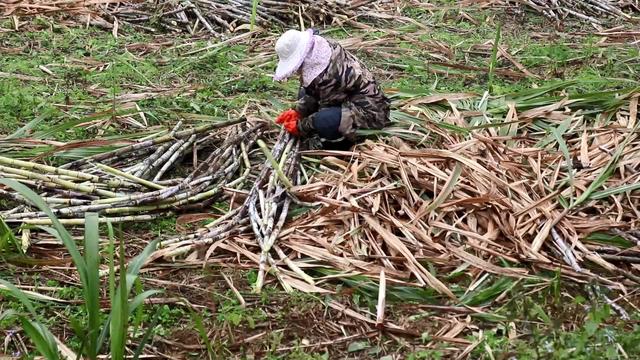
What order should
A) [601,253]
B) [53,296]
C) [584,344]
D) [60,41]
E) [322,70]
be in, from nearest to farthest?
1. [584,344]
2. [53,296]
3. [601,253]
4. [322,70]
5. [60,41]

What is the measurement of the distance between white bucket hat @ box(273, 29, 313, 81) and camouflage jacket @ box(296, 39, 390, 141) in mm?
134

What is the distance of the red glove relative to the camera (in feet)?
12.1

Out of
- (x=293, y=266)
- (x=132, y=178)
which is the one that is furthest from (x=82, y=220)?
(x=293, y=266)

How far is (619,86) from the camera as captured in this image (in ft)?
14.7

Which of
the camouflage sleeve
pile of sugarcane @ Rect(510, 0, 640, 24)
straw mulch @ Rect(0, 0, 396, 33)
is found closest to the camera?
the camouflage sleeve

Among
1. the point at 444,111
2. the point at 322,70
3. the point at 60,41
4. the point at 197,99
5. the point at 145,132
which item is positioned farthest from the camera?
the point at 60,41

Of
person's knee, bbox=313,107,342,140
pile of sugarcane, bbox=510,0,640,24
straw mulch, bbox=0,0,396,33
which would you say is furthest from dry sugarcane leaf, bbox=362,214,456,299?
pile of sugarcane, bbox=510,0,640,24

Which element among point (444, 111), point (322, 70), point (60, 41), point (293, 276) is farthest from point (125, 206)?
point (60, 41)

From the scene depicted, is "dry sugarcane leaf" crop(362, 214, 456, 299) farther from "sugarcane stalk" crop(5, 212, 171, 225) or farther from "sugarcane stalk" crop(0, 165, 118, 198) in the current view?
"sugarcane stalk" crop(0, 165, 118, 198)

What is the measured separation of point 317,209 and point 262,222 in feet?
0.84

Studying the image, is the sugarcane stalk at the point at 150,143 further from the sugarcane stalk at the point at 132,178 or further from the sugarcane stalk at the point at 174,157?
the sugarcane stalk at the point at 132,178

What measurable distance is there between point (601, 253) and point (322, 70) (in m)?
1.42

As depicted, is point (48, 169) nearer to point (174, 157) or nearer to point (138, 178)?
point (138, 178)

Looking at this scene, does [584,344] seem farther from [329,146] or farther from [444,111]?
[444,111]
